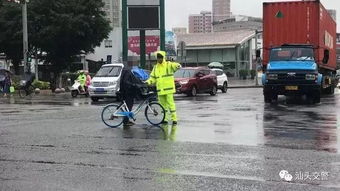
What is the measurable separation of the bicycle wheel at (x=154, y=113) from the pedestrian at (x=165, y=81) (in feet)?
0.47

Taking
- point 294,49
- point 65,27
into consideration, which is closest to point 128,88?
point 294,49

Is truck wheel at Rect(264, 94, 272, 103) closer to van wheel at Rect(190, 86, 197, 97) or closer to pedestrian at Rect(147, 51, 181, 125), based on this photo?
van wheel at Rect(190, 86, 197, 97)

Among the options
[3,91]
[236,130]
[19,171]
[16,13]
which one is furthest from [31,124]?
[16,13]

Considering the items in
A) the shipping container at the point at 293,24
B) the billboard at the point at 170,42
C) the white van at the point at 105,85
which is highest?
the billboard at the point at 170,42

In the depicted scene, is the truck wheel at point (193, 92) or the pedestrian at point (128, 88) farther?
the truck wheel at point (193, 92)

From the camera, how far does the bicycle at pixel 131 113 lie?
46.2ft

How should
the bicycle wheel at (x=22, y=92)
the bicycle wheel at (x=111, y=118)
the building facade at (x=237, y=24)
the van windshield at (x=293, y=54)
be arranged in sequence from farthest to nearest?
the building facade at (x=237, y=24) < the bicycle wheel at (x=22, y=92) < the van windshield at (x=293, y=54) < the bicycle wheel at (x=111, y=118)

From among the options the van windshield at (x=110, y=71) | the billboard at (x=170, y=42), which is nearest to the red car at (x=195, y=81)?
the van windshield at (x=110, y=71)

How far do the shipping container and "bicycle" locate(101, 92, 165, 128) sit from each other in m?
10.4

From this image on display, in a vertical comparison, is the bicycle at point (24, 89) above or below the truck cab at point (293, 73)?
below

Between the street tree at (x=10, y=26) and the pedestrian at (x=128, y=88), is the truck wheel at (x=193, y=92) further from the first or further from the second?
the street tree at (x=10, y=26)

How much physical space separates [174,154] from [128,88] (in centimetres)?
474

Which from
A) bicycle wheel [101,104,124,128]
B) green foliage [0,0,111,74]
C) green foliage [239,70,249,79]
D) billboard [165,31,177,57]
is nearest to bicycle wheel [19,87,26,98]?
green foliage [0,0,111,74]

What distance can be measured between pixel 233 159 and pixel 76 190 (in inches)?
118
